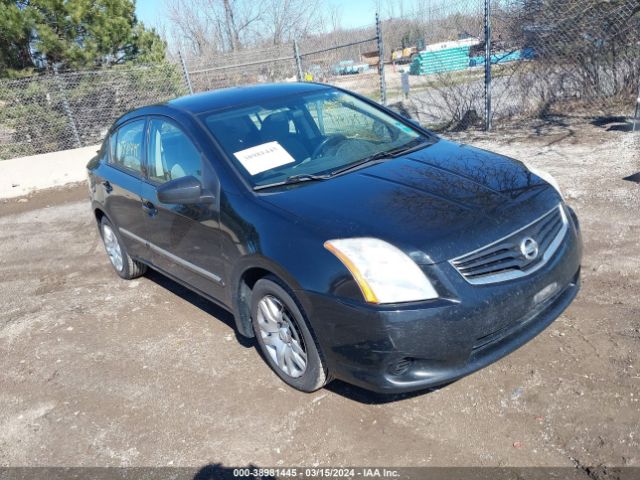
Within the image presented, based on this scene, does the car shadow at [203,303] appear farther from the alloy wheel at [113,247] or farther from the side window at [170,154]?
the side window at [170,154]

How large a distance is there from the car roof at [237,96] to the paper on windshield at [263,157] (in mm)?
575

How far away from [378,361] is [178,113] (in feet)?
7.80

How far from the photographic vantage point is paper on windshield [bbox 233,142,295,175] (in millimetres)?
3504

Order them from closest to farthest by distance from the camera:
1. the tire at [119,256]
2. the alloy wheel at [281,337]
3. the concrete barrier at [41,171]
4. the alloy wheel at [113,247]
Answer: the alloy wheel at [281,337], the tire at [119,256], the alloy wheel at [113,247], the concrete barrier at [41,171]

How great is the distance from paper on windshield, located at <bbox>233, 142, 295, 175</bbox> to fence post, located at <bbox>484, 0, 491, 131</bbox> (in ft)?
20.0

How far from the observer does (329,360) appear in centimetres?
289

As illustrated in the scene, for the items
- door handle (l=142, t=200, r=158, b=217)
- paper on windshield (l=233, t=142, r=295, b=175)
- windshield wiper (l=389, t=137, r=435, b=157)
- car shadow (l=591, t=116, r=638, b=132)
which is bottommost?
car shadow (l=591, t=116, r=638, b=132)

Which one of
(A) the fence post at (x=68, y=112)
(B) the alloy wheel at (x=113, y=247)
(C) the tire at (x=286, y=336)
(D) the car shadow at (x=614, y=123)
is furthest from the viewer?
(A) the fence post at (x=68, y=112)

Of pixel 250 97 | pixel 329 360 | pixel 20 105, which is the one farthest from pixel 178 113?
pixel 20 105

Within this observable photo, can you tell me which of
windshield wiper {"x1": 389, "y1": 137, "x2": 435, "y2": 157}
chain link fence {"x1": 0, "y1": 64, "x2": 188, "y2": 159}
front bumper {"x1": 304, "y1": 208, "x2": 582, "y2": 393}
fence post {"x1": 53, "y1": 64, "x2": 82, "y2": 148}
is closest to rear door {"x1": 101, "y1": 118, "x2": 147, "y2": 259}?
windshield wiper {"x1": 389, "y1": 137, "x2": 435, "y2": 157}

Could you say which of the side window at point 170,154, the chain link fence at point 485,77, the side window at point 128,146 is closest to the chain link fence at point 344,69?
the chain link fence at point 485,77

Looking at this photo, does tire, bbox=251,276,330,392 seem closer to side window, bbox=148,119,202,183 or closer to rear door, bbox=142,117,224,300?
rear door, bbox=142,117,224,300

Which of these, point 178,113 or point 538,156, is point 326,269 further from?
point 538,156

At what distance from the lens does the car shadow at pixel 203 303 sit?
4.09 metres
